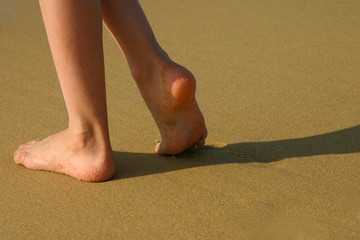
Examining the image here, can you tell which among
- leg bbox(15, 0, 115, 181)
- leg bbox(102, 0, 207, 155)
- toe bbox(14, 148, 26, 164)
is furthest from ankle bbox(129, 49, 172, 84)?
toe bbox(14, 148, 26, 164)

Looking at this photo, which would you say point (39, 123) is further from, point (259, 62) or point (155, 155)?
point (259, 62)

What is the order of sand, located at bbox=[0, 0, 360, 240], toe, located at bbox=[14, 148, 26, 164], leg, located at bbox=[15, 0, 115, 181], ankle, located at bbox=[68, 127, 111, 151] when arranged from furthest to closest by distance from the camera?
toe, located at bbox=[14, 148, 26, 164], ankle, located at bbox=[68, 127, 111, 151], leg, located at bbox=[15, 0, 115, 181], sand, located at bbox=[0, 0, 360, 240]

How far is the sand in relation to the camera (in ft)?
5.06

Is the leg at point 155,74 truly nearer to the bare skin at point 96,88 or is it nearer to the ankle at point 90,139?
the bare skin at point 96,88

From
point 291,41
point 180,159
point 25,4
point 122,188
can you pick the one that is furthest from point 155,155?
point 25,4

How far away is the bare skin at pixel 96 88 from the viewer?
1.67 metres

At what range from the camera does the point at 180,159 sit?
6.20 feet

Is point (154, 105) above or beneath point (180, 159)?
above

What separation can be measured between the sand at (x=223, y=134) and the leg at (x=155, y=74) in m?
0.09

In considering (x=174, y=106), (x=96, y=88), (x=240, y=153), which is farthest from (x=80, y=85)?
(x=240, y=153)

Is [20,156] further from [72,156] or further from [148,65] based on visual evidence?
[148,65]

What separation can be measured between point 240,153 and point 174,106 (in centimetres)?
25

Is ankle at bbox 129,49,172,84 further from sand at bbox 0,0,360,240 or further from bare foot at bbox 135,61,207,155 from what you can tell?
sand at bbox 0,0,360,240

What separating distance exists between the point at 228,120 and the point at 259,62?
1.87 feet
